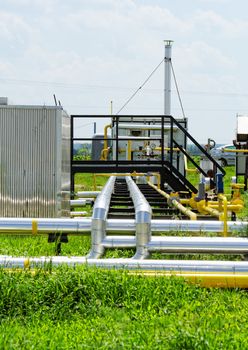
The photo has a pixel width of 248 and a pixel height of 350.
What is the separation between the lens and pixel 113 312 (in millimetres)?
5273

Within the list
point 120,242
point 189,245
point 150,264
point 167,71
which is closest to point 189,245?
point 189,245

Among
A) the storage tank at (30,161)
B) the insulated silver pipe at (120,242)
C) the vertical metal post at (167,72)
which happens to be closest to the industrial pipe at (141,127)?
the vertical metal post at (167,72)

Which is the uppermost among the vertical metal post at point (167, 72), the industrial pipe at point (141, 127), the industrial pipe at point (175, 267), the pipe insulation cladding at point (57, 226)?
the vertical metal post at point (167, 72)

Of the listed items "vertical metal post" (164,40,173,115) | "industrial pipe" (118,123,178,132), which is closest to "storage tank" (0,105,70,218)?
"industrial pipe" (118,123,178,132)

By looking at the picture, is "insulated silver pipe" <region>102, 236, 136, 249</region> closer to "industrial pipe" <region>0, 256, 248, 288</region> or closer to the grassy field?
"industrial pipe" <region>0, 256, 248, 288</region>

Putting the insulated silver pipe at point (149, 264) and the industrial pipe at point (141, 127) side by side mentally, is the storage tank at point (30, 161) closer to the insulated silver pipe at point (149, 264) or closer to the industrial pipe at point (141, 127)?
the insulated silver pipe at point (149, 264)

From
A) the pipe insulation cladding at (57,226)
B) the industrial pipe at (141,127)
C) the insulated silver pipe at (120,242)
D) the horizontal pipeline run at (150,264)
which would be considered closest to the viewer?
the horizontal pipeline run at (150,264)

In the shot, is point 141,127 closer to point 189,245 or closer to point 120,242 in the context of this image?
point 120,242

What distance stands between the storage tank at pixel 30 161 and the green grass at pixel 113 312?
13.3 feet

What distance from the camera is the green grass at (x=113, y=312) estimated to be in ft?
14.7

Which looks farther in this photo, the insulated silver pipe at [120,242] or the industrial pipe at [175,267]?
the insulated silver pipe at [120,242]

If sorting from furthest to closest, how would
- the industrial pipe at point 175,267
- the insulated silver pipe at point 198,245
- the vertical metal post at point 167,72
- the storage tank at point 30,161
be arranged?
1. the vertical metal post at point 167,72
2. the storage tank at point 30,161
3. the insulated silver pipe at point 198,245
4. the industrial pipe at point 175,267

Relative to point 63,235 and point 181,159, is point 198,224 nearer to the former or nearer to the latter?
point 63,235

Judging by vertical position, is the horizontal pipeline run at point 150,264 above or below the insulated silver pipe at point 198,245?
below
